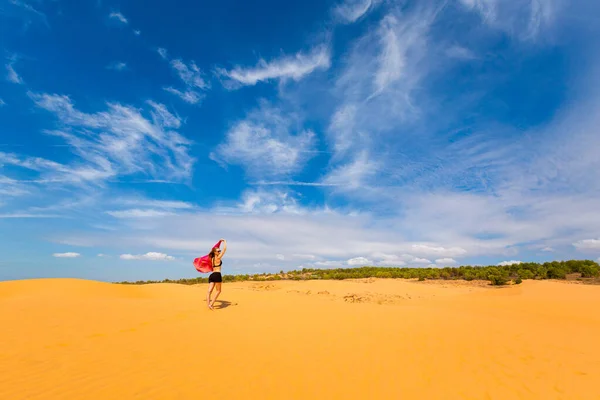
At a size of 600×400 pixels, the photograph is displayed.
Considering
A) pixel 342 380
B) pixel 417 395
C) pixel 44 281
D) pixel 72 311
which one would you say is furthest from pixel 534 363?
pixel 44 281

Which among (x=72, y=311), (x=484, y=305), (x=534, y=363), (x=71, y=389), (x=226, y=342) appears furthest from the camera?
(x=484, y=305)

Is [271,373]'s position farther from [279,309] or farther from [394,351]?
[279,309]

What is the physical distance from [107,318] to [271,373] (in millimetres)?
7593

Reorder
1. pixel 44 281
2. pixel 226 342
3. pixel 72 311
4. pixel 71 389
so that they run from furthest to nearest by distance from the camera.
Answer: pixel 44 281 → pixel 72 311 → pixel 226 342 → pixel 71 389

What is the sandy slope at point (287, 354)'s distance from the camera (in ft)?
17.3

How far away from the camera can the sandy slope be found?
527 centimetres

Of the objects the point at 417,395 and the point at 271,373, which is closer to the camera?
the point at 417,395

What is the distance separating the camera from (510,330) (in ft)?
33.4

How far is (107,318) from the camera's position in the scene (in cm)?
1038

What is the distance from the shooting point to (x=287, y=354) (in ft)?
23.0

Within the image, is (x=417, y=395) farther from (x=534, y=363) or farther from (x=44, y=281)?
(x=44, y=281)

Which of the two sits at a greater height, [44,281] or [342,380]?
[44,281]

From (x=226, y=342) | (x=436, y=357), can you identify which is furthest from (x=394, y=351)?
(x=226, y=342)

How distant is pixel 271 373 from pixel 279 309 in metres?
7.38
